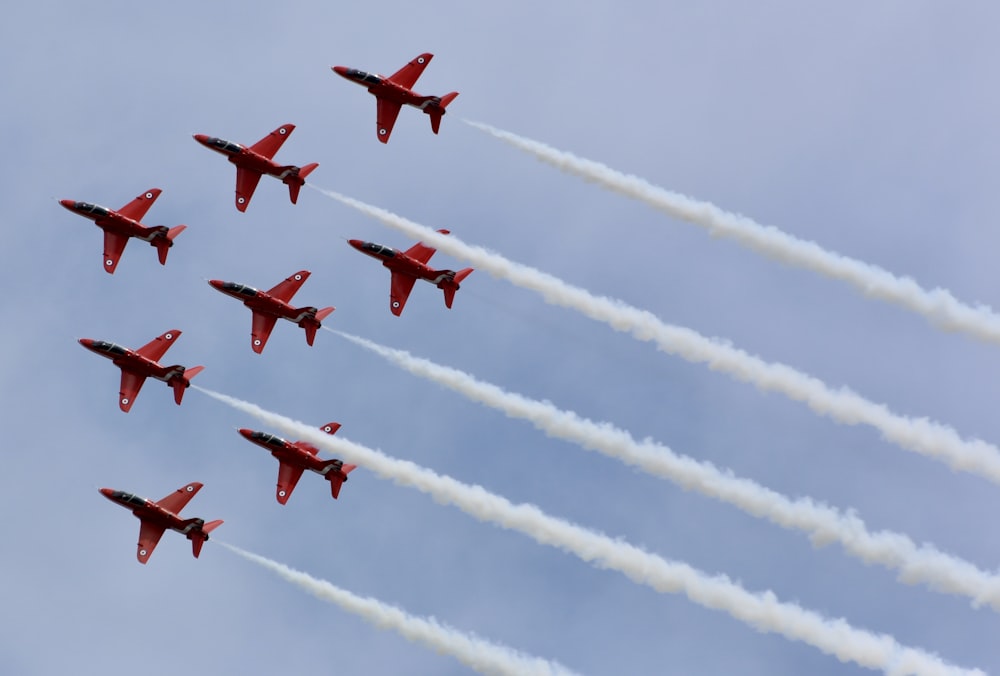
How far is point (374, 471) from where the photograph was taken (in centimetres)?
7569

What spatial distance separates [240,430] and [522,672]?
64.3ft

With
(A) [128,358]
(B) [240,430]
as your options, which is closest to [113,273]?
(A) [128,358]

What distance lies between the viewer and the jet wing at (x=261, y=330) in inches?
3145

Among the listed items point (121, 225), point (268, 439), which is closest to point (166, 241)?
→ point (121, 225)

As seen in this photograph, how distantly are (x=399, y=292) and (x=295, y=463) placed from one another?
9694 millimetres

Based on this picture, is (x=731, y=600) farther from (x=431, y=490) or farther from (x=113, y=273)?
(x=113, y=273)

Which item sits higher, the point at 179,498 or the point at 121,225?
the point at 121,225

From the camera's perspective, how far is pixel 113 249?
80.9m

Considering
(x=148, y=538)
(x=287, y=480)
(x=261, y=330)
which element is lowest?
(x=148, y=538)

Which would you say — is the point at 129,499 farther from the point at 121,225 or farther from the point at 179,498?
the point at 121,225

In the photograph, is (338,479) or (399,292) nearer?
(338,479)

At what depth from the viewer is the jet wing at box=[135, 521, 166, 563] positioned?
254 ft

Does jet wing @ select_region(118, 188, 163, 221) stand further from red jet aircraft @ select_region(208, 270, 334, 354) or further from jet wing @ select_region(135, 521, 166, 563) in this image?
jet wing @ select_region(135, 521, 166, 563)

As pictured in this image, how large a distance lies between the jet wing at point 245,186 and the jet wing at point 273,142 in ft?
0.96
